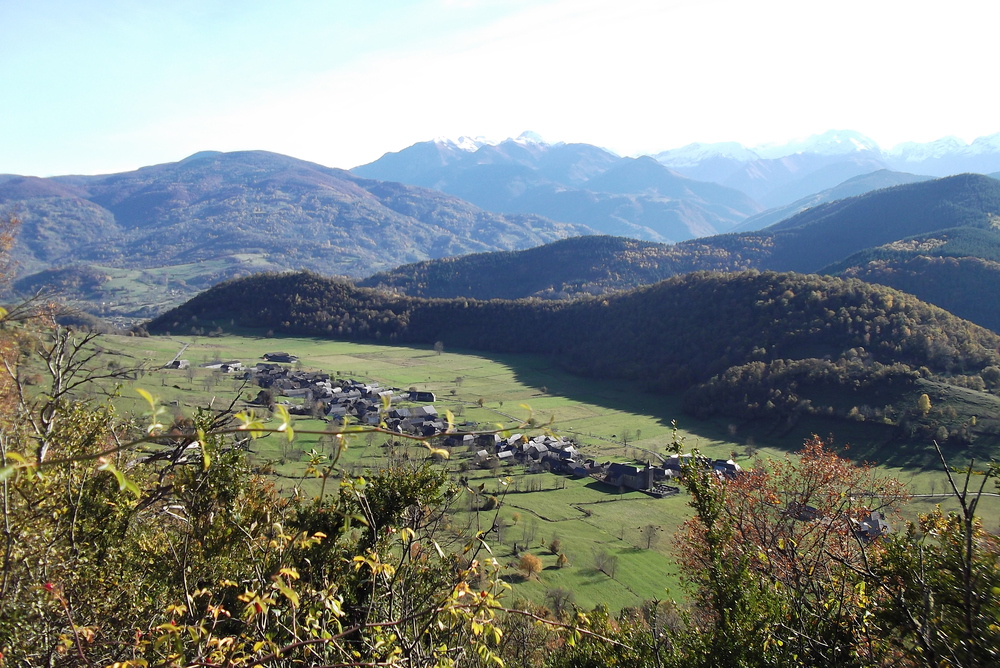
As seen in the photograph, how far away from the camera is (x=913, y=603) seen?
5320 mm

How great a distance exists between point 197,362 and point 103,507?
6535 cm

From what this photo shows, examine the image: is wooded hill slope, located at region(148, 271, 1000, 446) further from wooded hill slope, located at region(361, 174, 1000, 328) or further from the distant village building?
wooded hill slope, located at region(361, 174, 1000, 328)

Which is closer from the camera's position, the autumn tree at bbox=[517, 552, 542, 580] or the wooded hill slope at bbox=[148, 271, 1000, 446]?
the autumn tree at bbox=[517, 552, 542, 580]

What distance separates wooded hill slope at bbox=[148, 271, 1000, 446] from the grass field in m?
4.44

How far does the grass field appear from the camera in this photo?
24875 millimetres

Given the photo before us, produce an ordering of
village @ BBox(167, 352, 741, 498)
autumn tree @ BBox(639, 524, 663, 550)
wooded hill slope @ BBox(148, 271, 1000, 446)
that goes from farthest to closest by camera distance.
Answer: wooded hill slope @ BBox(148, 271, 1000, 446) < village @ BBox(167, 352, 741, 498) < autumn tree @ BBox(639, 524, 663, 550)

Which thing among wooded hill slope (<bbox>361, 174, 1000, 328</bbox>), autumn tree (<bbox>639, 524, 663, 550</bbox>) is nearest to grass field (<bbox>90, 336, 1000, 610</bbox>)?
autumn tree (<bbox>639, 524, 663, 550</bbox>)

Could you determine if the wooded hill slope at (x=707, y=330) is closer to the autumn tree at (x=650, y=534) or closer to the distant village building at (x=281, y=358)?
the distant village building at (x=281, y=358)

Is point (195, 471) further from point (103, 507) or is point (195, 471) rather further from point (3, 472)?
point (3, 472)

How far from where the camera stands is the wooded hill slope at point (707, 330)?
55969mm

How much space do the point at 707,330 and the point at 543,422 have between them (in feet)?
196

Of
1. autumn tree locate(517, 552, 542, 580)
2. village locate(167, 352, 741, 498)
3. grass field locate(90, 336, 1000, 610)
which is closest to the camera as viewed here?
autumn tree locate(517, 552, 542, 580)

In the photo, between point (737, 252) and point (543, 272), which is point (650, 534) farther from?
point (737, 252)

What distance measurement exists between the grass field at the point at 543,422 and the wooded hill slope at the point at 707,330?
4438mm
